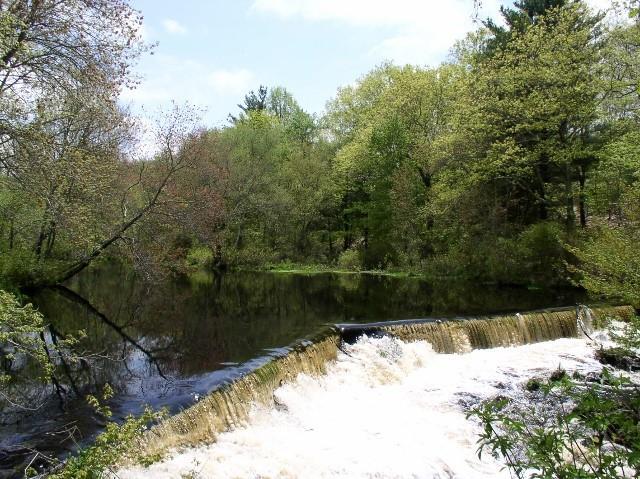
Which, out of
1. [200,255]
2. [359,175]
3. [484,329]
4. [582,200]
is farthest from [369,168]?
[484,329]

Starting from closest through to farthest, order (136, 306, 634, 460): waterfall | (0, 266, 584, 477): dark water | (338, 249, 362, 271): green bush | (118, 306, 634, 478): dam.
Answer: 1. (118, 306, 634, 478): dam
2. (136, 306, 634, 460): waterfall
3. (0, 266, 584, 477): dark water
4. (338, 249, 362, 271): green bush

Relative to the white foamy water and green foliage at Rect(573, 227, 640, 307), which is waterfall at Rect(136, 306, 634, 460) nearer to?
the white foamy water

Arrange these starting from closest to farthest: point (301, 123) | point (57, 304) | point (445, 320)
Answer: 1. point (445, 320)
2. point (57, 304)
3. point (301, 123)

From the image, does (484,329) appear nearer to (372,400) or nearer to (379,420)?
(372,400)

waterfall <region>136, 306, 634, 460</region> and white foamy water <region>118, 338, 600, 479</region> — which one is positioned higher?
waterfall <region>136, 306, 634, 460</region>

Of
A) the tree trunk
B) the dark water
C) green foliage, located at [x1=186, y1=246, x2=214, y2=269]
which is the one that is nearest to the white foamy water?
the dark water

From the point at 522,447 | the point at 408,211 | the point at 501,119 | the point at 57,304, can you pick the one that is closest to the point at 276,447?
the point at 522,447

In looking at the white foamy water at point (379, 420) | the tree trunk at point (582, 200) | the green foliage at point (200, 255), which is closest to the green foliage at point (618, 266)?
the white foamy water at point (379, 420)

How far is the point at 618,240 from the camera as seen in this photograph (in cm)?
1051

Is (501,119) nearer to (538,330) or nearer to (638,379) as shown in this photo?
(538,330)

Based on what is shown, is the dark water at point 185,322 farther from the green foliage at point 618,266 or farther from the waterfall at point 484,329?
the green foliage at point 618,266

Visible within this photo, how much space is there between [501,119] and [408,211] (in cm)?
890

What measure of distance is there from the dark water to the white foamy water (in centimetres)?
120

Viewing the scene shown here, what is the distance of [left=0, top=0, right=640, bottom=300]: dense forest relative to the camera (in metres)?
10.2
